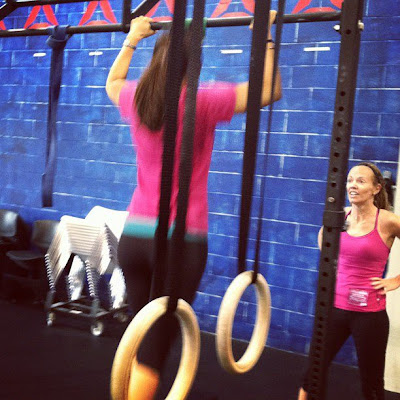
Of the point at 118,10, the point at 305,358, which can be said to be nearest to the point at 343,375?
the point at 305,358

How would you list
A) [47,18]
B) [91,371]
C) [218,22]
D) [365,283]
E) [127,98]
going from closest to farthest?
[127,98] → [218,22] → [365,283] → [91,371] → [47,18]

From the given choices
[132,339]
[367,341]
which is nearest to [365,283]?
[367,341]

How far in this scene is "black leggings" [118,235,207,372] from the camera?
4.97ft

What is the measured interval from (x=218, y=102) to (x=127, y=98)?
30 centimetres

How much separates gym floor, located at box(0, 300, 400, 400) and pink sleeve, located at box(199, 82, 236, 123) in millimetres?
2075

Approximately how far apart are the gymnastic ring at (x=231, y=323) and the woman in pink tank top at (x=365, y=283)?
0.85m

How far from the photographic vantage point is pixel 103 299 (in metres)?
4.80

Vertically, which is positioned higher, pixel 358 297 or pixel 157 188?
pixel 157 188

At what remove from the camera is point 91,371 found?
3473 mm

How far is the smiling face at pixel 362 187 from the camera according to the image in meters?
2.83

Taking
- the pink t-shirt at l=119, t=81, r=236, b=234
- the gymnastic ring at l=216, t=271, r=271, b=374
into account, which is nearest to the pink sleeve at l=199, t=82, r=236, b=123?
the pink t-shirt at l=119, t=81, r=236, b=234

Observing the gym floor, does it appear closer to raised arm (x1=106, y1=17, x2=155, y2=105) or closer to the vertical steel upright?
the vertical steel upright

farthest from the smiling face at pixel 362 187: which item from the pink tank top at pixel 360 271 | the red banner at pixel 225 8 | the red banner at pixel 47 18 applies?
the red banner at pixel 47 18

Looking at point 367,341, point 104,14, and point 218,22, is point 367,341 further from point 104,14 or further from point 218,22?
point 104,14
